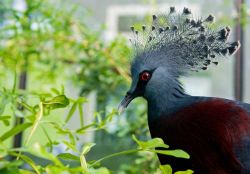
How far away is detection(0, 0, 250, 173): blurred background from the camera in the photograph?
1.17 metres

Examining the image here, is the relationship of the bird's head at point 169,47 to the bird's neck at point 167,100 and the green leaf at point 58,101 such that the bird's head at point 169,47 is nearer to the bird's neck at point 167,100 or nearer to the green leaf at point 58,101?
the bird's neck at point 167,100

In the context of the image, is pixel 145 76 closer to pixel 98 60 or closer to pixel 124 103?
pixel 124 103

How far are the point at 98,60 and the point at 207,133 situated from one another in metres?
0.78

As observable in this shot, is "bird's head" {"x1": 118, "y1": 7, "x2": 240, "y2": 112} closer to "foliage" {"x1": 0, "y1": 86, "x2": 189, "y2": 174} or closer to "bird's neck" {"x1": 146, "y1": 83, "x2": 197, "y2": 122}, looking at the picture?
"bird's neck" {"x1": 146, "y1": 83, "x2": 197, "y2": 122}

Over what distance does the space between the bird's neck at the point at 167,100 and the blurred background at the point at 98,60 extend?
30cm

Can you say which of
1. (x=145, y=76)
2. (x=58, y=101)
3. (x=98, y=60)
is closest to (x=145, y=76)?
(x=145, y=76)

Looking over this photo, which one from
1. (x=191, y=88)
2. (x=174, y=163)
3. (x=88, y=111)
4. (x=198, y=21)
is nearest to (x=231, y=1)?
(x=191, y=88)

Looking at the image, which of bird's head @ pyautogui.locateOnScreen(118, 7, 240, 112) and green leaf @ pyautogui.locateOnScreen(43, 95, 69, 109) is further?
bird's head @ pyautogui.locateOnScreen(118, 7, 240, 112)

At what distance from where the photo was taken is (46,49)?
57.6 inches

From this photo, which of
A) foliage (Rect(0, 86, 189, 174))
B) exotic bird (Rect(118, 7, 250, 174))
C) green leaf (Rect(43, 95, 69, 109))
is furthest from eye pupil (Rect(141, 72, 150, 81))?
green leaf (Rect(43, 95, 69, 109))

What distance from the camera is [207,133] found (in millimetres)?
628

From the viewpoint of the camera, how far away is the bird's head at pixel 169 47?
721 millimetres

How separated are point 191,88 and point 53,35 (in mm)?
721

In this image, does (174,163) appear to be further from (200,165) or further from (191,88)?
(191,88)
